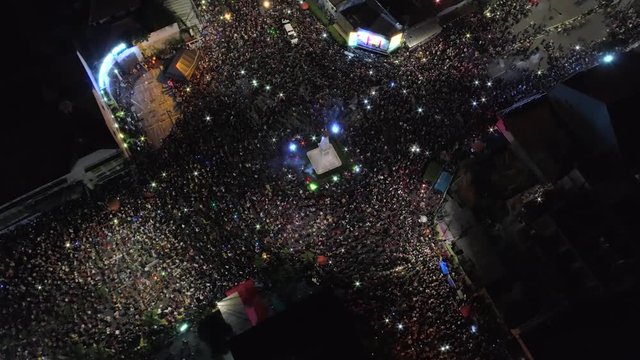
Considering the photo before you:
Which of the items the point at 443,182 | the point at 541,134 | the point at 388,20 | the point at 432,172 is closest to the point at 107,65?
the point at 388,20

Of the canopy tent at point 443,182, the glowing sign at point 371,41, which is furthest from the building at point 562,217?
the glowing sign at point 371,41

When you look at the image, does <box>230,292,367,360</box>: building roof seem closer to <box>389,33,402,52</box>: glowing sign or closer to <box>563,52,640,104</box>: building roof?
<box>563,52,640,104</box>: building roof

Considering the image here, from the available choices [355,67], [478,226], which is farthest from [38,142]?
[478,226]

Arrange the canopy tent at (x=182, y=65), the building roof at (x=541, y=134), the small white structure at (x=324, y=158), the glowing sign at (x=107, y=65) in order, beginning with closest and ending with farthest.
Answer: the building roof at (x=541, y=134), the small white structure at (x=324, y=158), the glowing sign at (x=107, y=65), the canopy tent at (x=182, y=65)

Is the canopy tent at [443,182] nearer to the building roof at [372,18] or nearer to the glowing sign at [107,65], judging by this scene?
the building roof at [372,18]

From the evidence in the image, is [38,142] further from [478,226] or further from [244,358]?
[478,226]

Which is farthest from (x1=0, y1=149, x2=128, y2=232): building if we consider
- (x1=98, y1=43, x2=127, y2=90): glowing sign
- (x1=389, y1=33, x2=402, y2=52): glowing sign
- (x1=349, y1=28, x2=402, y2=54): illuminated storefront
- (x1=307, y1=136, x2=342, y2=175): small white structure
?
(x1=389, y1=33, x2=402, y2=52): glowing sign
